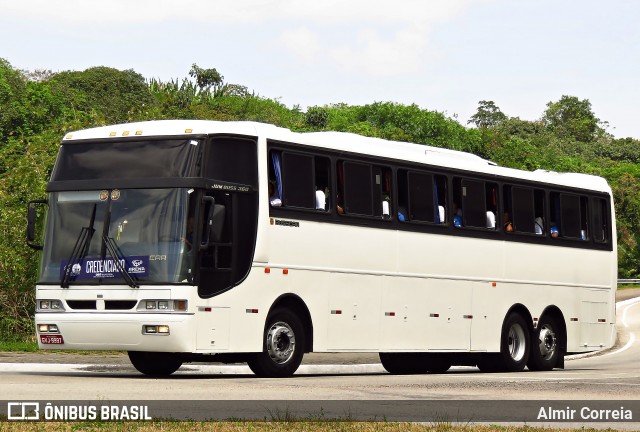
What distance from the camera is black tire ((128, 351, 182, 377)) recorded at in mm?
20438

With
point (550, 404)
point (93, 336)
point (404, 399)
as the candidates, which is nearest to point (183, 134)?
point (93, 336)

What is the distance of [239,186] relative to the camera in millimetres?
18781

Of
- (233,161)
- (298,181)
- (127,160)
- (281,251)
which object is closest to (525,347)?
(298,181)

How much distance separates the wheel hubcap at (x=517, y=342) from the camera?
25.0m

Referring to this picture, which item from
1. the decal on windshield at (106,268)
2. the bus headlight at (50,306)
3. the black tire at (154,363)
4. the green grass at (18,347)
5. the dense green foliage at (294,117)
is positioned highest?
the dense green foliage at (294,117)

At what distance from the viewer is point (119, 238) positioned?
18328mm

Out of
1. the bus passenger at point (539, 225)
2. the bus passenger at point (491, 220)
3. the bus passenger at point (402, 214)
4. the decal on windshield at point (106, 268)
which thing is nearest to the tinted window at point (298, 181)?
the bus passenger at point (402, 214)

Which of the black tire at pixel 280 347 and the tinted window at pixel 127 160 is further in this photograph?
the black tire at pixel 280 347

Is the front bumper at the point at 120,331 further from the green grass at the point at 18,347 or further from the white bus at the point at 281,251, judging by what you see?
the green grass at the point at 18,347

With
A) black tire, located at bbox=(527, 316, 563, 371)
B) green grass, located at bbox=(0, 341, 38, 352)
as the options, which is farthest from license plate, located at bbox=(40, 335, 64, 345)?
black tire, located at bbox=(527, 316, 563, 371)

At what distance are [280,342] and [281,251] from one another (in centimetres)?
134

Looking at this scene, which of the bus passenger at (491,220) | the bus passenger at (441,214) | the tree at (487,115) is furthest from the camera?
the tree at (487,115)

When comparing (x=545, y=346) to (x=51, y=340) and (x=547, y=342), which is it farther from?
(x=51, y=340)

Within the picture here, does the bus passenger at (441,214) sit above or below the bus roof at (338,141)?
below
